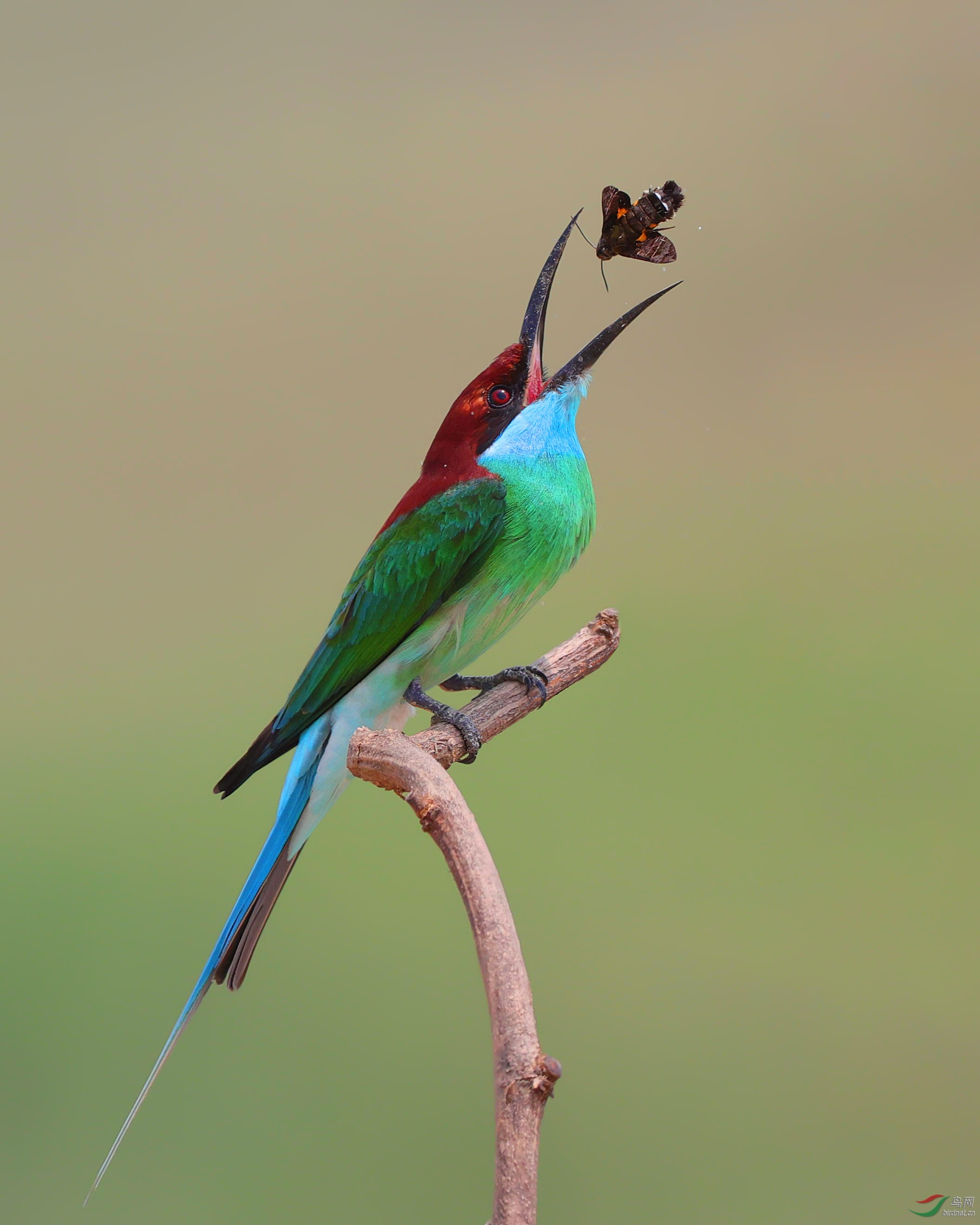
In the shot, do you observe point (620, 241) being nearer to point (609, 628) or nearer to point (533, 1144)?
point (609, 628)

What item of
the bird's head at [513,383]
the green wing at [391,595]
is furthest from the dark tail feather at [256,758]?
the bird's head at [513,383]

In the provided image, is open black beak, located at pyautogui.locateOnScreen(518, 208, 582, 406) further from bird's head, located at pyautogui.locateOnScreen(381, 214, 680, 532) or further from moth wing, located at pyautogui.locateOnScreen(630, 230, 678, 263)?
moth wing, located at pyautogui.locateOnScreen(630, 230, 678, 263)

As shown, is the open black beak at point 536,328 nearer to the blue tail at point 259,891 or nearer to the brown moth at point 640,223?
the brown moth at point 640,223

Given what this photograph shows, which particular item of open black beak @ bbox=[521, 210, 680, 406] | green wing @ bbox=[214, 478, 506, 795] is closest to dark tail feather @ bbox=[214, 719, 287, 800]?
green wing @ bbox=[214, 478, 506, 795]

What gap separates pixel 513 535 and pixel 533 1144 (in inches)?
34.6

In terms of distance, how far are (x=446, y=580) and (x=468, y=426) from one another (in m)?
→ 0.26

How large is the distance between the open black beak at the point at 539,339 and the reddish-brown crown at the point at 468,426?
0.02 meters

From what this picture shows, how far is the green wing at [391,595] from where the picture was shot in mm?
1577

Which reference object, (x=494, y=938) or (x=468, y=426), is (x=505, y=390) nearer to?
(x=468, y=426)

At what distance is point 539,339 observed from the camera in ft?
5.57

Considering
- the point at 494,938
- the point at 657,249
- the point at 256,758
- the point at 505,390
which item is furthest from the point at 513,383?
the point at 494,938

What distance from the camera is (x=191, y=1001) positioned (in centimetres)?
154

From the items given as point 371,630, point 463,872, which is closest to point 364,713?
point 371,630

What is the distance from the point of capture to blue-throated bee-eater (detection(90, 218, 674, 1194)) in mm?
1583
